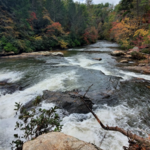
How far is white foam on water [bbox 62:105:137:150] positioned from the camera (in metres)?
2.73

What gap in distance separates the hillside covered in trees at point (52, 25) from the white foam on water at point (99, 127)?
9391 millimetres

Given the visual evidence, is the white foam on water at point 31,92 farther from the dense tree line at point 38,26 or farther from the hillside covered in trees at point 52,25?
the dense tree line at point 38,26

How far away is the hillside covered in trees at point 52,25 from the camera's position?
14.2 metres

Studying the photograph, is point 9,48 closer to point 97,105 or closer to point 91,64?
point 91,64

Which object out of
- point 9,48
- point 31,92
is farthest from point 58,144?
point 9,48

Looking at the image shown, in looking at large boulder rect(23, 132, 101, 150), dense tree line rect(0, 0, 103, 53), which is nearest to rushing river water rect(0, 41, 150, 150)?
large boulder rect(23, 132, 101, 150)

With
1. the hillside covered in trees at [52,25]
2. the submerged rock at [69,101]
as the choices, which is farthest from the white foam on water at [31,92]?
the hillside covered in trees at [52,25]

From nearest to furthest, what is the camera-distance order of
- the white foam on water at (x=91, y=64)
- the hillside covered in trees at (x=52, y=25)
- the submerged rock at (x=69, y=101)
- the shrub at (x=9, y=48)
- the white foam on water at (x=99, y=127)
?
the white foam on water at (x=99, y=127)
the submerged rock at (x=69, y=101)
the white foam on water at (x=91, y=64)
the shrub at (x=9, y=48)
the hillside covered in trees at (x=52, y=25)

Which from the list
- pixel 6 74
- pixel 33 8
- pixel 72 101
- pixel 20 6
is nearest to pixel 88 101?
pixel 72 101

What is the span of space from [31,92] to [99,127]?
11.2 ft

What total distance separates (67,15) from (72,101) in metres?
28.9

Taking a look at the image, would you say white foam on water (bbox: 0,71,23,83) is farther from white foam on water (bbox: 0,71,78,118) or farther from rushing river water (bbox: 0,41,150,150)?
white foam on water (bbox: 0,71,78,118)

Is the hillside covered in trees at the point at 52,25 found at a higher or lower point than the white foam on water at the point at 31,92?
higher

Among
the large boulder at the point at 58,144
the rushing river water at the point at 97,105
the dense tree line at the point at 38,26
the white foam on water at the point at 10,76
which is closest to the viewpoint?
the large boulder at the point at 58,144
